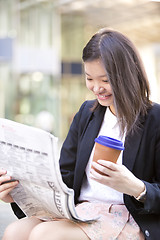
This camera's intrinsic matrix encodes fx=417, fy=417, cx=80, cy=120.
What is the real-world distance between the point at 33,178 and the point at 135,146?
46cm

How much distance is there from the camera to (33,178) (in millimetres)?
1555

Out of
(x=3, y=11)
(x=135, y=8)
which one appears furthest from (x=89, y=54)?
(x=135, y=8)

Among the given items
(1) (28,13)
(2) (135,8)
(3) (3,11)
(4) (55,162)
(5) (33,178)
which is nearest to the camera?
(4) (55,162)

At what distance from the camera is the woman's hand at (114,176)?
55.4 inches

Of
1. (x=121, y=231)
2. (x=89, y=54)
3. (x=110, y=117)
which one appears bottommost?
(x=121, y=231)

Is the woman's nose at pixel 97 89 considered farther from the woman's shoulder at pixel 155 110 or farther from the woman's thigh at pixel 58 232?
the woman's thigh at pixel 58 232

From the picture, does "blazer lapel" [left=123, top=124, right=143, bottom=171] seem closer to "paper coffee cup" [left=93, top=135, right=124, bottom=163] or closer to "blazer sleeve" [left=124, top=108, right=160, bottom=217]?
"blazer sleeve" [left=124, top=108, right=160, bottom=217]

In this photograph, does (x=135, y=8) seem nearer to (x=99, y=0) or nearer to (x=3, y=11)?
(x=99, y=0)

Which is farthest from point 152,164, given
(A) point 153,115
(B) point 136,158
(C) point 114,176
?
(C) point 114,176

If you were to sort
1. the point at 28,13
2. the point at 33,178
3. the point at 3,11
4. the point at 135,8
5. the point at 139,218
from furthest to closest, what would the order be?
the point at 135,8
the point at 28,13
the point at 3,11
the point at 139,218
the point at 33,178

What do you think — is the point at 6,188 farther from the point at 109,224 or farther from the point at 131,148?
the point at 131,148

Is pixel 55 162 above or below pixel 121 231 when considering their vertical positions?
above

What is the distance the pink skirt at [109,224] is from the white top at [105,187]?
0.14 ft

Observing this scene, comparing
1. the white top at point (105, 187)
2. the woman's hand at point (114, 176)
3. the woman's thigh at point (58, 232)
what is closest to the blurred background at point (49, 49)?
the white top at point (105, 187)
